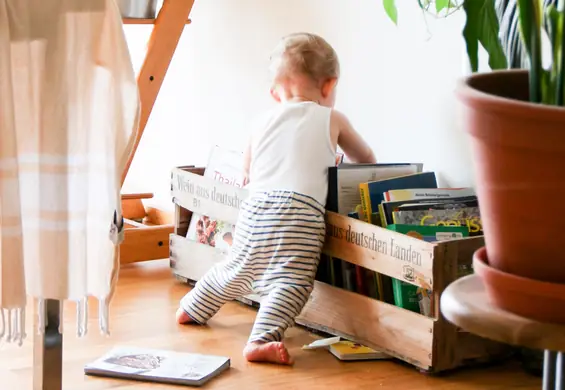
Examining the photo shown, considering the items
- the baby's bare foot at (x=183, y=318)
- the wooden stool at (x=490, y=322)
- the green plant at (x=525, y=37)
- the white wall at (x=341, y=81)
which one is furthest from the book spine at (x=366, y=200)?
the wooden stool at (x=490, y=322)

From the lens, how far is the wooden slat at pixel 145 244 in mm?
2391

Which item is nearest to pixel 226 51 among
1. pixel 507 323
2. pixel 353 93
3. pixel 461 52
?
pixel 353 93

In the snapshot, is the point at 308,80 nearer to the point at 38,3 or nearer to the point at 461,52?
the point at 461,52

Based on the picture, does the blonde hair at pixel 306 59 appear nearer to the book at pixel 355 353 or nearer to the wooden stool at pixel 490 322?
the book at pixel 355 353

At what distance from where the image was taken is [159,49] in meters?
2.28

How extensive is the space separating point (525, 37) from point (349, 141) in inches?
54.9

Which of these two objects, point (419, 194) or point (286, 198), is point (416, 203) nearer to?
point (419, 194)

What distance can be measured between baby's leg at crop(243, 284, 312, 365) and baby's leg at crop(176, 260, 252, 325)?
9 centimetres

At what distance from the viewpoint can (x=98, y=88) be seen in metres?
1.26

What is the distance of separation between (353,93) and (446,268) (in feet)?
2.34

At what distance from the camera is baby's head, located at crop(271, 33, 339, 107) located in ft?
6.55

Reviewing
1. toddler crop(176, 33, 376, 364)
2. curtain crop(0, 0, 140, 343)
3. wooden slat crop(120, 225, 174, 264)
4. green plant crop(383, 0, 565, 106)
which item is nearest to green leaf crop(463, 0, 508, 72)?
green plant crop(383, 0, 565, 106)

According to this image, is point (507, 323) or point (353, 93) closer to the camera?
point (507, 323)

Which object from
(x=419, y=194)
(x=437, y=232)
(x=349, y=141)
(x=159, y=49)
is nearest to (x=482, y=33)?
(x=437, y=232)
